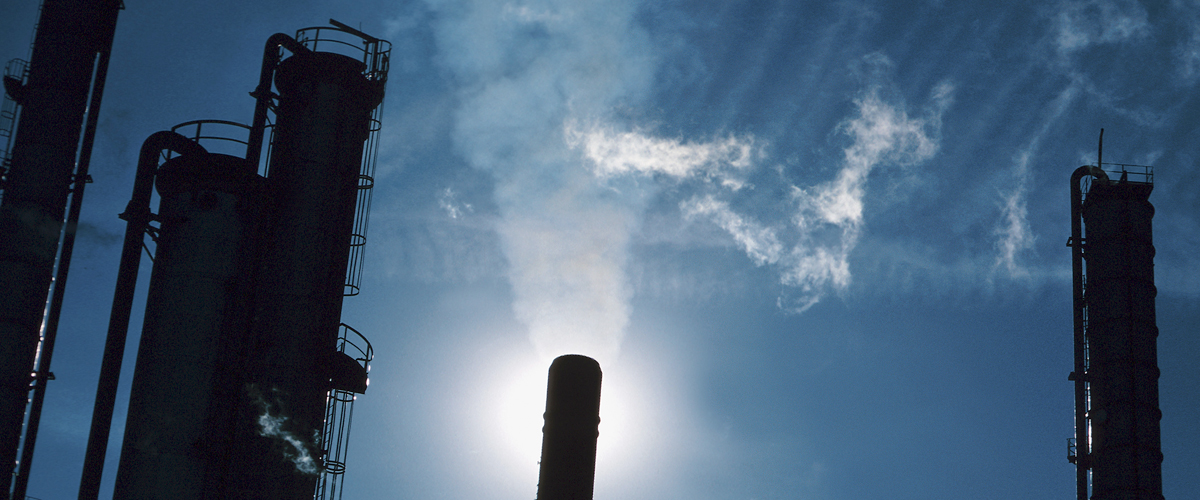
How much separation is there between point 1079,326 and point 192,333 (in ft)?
74.9

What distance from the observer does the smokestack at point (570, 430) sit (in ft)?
52.4

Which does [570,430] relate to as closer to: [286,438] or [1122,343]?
[286,438]

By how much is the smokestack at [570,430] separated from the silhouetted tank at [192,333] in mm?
9118

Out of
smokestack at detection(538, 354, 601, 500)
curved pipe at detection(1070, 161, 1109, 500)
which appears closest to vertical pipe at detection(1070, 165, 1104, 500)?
curved pipe at detection(1070, 161, 1109, 500)

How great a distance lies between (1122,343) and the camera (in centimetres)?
2598

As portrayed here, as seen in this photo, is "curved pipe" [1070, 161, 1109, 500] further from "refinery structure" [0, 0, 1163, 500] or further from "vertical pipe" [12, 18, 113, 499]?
"vertical pipe" [12, 18, 113, 499]

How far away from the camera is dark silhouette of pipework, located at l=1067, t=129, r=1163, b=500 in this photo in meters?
25.0

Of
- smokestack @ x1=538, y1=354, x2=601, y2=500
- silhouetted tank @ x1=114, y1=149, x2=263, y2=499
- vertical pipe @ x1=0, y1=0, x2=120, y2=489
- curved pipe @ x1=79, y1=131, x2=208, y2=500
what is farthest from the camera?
vertical pipe @ x1=0, y1=0, x2=120, y2=489

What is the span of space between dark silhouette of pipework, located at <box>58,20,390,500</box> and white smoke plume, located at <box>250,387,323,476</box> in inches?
1.0

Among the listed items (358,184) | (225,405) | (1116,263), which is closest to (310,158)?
(358,184)

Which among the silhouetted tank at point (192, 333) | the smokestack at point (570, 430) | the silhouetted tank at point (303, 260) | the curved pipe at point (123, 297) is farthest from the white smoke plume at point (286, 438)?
the smokestack at point (570, 430)

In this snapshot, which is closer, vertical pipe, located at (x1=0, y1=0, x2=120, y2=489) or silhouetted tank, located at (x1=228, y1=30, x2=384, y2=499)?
silhouetted tank, located at (x1=228, y1=30, x2=384, y2=499)

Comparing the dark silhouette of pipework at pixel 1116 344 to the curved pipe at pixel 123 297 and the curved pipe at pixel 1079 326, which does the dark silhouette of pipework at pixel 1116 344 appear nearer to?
the curved pipe at pixel 1079 326

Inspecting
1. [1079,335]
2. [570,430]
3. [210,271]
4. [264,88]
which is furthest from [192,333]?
[1079,335]
